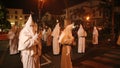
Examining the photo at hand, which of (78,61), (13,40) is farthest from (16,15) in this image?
(78,61)

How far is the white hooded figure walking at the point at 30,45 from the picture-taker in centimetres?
668

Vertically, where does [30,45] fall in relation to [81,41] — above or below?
above

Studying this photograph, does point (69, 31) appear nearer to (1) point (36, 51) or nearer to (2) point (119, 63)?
(1) point (36, 51)

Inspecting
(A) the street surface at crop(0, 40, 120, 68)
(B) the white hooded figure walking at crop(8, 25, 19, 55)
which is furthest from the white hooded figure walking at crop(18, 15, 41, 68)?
(B) the white hooded figure walking at crop(8, 25, 19, 55)

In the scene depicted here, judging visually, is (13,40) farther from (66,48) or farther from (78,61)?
(66,48)

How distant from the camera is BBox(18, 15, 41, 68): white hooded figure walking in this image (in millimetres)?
6684

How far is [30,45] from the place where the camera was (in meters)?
6.69

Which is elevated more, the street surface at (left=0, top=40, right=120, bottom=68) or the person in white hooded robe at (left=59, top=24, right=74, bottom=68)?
the person in white hooded robe at (left=59, top=24, right=74, bottom=68)

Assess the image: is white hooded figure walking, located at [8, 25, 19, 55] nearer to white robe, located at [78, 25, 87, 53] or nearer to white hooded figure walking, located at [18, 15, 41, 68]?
white robe, located at [78, 25, 87, 53]

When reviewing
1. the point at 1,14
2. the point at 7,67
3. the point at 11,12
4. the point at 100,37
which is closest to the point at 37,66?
the point at 7,67

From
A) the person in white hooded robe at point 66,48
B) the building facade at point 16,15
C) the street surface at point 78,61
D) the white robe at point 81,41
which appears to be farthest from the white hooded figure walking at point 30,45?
the building facade at point 16,15

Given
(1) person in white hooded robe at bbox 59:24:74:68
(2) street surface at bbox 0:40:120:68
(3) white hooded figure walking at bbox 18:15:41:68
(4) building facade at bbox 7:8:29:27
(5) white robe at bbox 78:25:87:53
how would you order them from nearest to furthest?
(3) white hooded figure walking at bbox 18:15:41:68
(1) person in white hooded robe at bbox 59:24:74:68
(2) street surface at bbox 0:40:120:68
(5) white robe at bbox 78:25:87:53
(4) building facade at bbox 7:8:29:27

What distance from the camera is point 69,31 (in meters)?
9.18

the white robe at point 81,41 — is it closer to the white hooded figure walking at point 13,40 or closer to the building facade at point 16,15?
the white hooded figure walking at point 13,40
